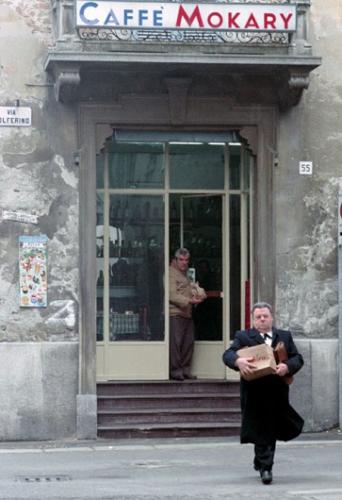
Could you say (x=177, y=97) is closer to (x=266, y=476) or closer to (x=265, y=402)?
(x=265, y=402)

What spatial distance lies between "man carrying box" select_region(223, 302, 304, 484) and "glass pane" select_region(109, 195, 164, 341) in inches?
183

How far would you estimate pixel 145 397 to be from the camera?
1481 centimetres

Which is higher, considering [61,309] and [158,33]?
[158,33]

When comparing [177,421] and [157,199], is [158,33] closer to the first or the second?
[157,199]

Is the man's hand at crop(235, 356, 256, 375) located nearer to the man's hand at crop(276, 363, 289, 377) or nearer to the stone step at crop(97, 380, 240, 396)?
the man's hand at crop(276, 363, 289, 377)

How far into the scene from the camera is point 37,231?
567 inches

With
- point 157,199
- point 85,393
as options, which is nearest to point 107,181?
point 157,199

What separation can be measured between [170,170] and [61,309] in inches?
98.3

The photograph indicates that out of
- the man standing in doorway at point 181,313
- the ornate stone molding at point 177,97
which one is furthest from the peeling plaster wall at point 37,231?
the man standing in doorway at point 181,313

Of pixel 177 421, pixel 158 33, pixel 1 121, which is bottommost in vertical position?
pixel 177 421

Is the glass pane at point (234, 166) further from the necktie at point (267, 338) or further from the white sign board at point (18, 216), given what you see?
the necktie at point (267, 338)

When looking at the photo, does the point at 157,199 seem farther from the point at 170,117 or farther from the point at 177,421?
the point at 177,421

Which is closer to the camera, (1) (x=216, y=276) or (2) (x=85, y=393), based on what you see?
(2) (x=85, y=393)

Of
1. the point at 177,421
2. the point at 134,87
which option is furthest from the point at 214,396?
the point at 134,87
